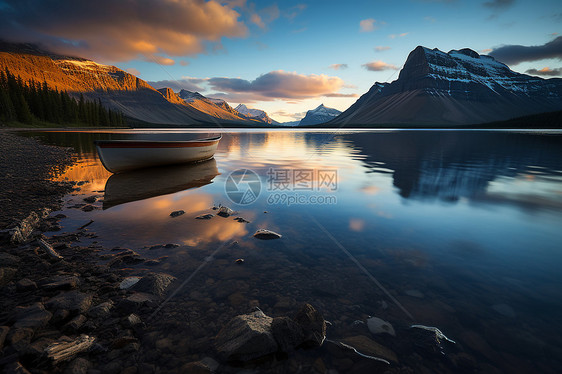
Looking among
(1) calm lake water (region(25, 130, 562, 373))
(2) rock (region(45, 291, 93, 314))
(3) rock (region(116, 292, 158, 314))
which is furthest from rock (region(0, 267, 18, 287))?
(3) rock (region(116, 292, 158, 314))

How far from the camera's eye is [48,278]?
486cm

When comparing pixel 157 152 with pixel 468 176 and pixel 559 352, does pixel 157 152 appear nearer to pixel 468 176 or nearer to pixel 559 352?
pixel 559 352

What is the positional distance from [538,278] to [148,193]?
14.3 metres

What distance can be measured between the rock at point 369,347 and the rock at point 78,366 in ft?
11.4

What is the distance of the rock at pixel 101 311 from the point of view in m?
4.02

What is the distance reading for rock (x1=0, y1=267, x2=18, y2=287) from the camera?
471 cm

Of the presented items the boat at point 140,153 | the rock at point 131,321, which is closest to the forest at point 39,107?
the boat at point 140,153

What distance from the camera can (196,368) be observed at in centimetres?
320

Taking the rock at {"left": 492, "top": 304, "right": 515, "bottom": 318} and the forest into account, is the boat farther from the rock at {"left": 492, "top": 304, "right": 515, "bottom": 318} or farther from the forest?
the forest

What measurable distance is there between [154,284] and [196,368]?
2.26m

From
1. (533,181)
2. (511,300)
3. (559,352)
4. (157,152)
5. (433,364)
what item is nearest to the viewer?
(433,364)

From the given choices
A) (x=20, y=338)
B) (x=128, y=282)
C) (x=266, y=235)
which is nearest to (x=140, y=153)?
(x=266, y=235)

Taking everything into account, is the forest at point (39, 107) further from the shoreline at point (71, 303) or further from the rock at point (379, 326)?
the rock at point (379, 326)

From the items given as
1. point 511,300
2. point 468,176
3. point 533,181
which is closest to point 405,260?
point 511,300
